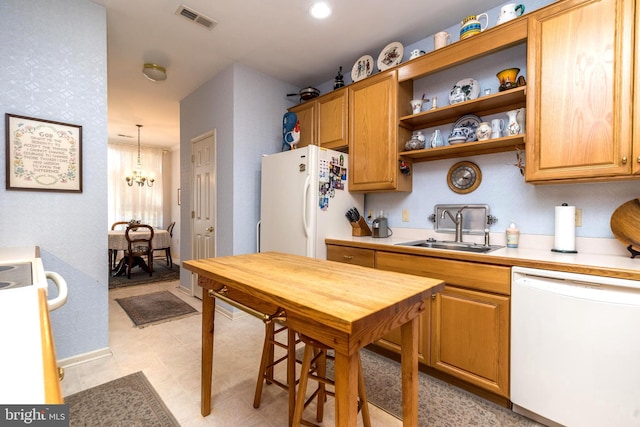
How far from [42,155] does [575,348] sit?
11.3 ft

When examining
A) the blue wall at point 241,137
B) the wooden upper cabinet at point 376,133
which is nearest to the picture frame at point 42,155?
the blue wall at point 241,137

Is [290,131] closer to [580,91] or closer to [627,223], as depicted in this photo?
[580,91]

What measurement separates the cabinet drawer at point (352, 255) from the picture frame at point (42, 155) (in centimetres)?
204

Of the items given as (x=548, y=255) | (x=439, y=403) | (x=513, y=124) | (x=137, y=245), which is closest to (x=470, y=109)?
(x=513, y=124)

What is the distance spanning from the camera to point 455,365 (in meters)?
1.84

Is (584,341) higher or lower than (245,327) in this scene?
higher

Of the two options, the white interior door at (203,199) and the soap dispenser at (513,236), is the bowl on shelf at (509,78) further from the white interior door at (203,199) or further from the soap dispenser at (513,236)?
the white interior door at (203,199)

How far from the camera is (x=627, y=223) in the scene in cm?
167

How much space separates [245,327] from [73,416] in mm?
1415

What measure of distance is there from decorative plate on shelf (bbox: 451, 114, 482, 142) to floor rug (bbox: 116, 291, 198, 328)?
10.7 feet

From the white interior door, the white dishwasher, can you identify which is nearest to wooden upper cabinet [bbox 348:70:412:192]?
the white dishwasher

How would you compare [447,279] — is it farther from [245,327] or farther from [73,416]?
[73,416]

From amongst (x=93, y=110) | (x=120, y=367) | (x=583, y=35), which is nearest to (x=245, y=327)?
(x=120, y=367)

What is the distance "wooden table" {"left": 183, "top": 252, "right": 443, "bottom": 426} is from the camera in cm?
83
